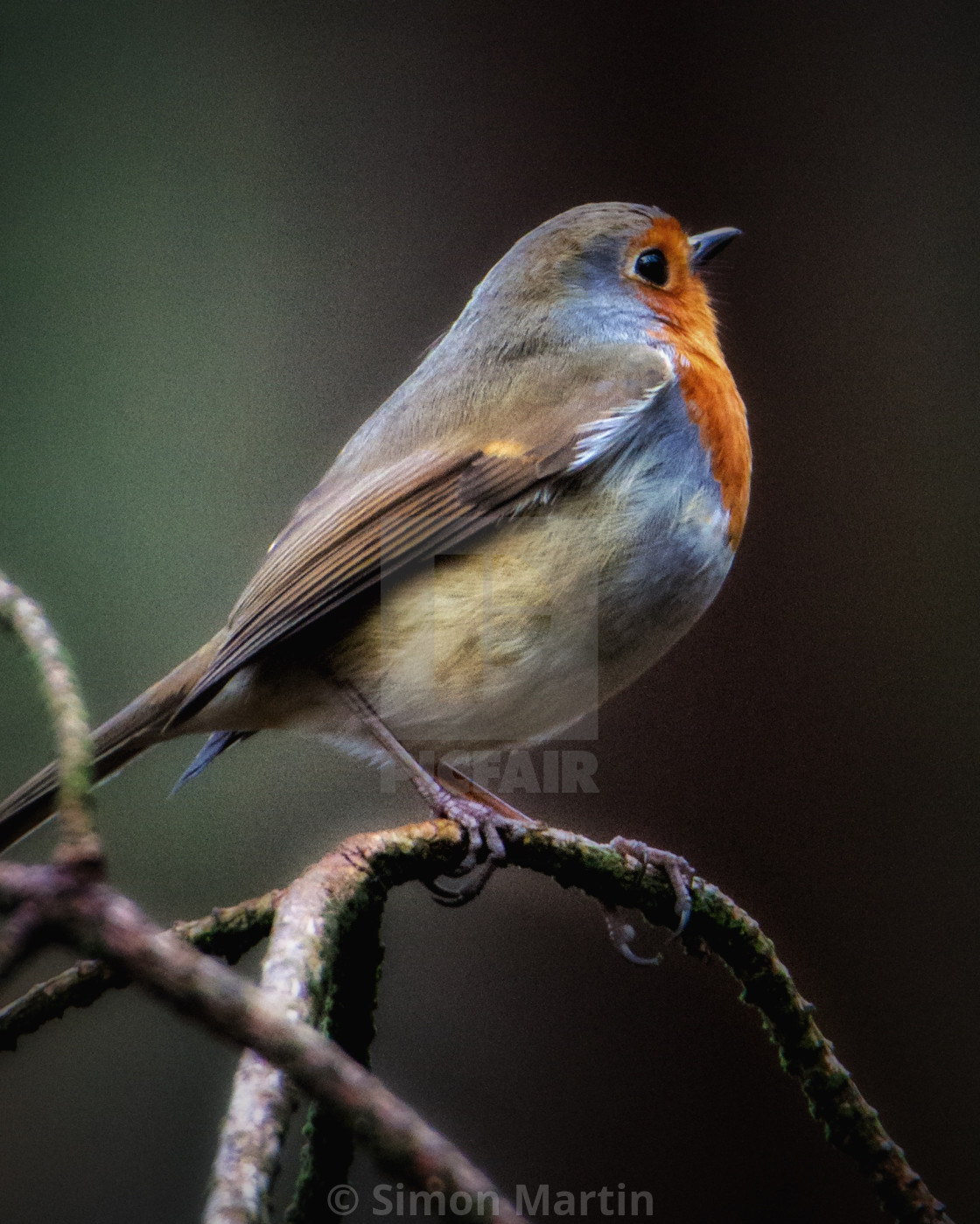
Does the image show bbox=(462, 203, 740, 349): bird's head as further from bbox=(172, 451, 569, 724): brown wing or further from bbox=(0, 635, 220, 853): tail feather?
bbox=(0, 635, 220, 853): tail feather

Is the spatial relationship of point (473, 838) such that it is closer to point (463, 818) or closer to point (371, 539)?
point (463, 818)

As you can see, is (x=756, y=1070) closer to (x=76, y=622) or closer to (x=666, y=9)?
(x=76, y=622)

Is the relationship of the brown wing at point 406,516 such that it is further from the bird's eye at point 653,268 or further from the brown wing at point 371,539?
the bird's eye at point 653,268

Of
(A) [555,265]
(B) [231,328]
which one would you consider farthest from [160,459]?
(A) [555,265]

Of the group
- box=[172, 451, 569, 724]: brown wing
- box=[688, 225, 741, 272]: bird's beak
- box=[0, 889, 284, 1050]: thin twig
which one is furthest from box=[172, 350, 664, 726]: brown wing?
box=[0, 889, 284, 1050]: thin twig

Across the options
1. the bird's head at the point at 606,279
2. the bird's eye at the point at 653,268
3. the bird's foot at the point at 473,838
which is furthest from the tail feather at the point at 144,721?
the bird's eye at the point at 653,268
